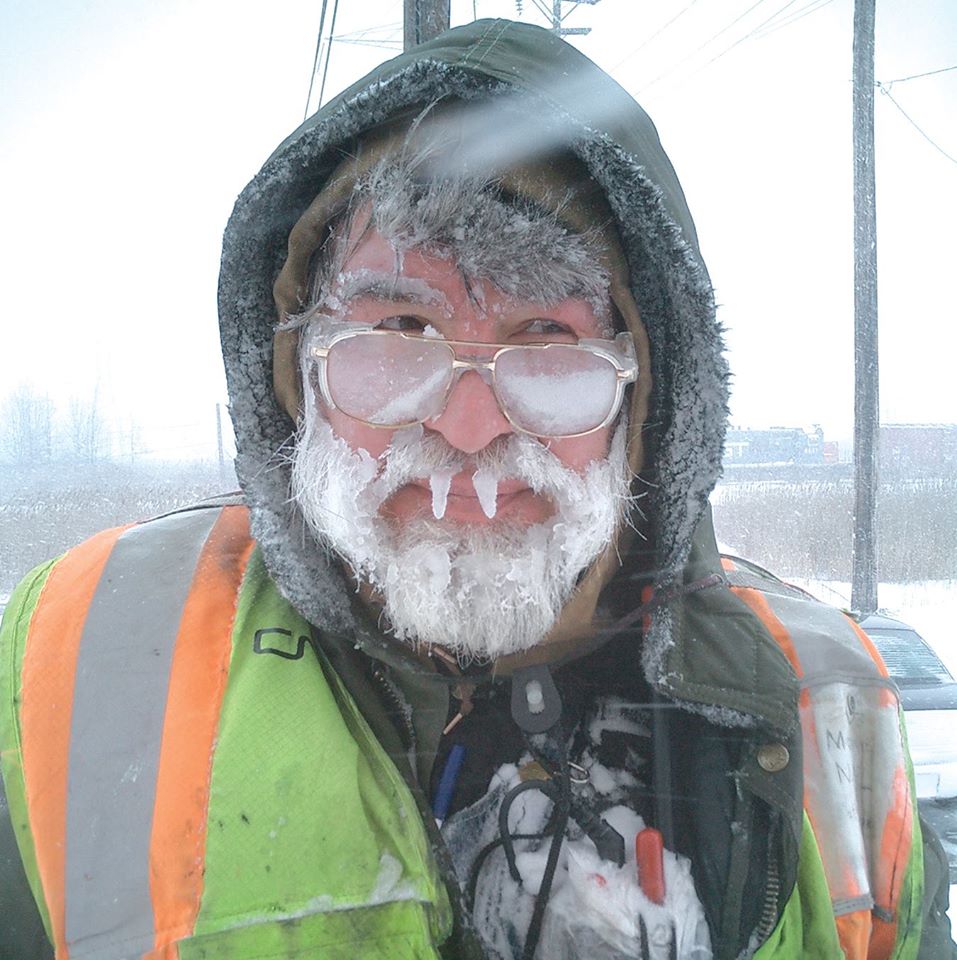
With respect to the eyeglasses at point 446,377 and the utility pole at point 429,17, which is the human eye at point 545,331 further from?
the utility pole at point 429,17

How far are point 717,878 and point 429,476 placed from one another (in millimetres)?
890

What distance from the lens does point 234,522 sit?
61.0 inches

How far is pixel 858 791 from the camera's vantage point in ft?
4.70

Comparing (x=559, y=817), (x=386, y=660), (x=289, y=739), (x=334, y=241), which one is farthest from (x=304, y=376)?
(x=559, y=817)

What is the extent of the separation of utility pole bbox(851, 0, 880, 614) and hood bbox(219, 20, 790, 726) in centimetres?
651

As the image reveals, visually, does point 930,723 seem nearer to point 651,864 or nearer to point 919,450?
point 651,864

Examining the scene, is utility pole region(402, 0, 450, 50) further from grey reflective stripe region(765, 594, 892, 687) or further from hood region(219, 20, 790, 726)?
grey reflective stripe region(765, 594, 892, 687)

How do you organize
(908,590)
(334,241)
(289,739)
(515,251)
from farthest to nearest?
(908,590), (334,241), (515,251), (289,739)

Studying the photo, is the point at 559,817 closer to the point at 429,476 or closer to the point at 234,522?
the point at 429,476

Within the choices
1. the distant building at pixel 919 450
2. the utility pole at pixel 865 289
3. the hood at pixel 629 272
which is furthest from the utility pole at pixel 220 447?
the distant building at pixel 919 450

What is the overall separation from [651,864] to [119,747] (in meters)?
0.92

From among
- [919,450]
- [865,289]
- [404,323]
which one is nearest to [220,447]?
[865,289]

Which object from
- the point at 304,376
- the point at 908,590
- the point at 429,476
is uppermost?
the point at 304,376

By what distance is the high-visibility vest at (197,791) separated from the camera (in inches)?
38.6
